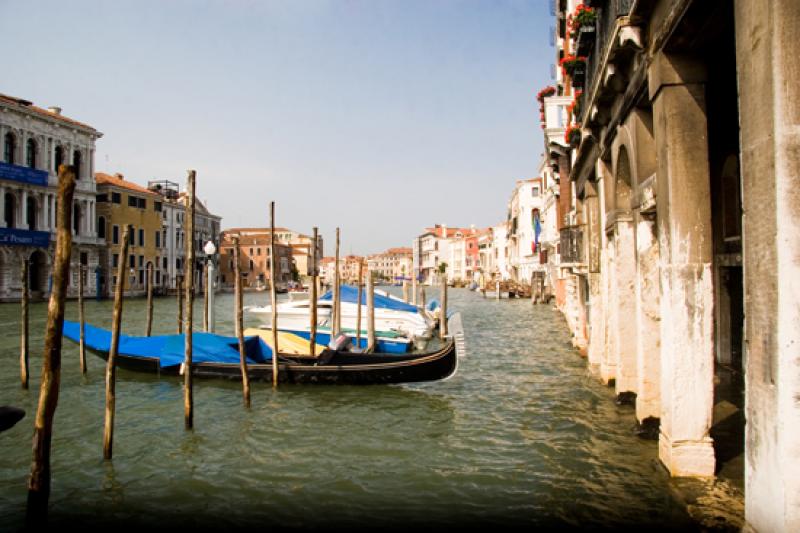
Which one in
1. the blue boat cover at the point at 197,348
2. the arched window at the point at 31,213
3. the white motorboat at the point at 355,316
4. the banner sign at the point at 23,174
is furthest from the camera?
the arched window at the point at 31,213

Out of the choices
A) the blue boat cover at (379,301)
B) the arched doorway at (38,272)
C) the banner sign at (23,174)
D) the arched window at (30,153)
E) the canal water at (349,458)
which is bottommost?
the canal water at (349,458)

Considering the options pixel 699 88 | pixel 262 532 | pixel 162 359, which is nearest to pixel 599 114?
pixel 699 88

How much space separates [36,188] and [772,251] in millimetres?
31071

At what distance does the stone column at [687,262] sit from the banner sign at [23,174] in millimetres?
28639

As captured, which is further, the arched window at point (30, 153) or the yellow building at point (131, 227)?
the yellow building at point (131, 227)

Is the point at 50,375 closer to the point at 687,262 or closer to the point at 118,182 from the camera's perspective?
the point at 687,262

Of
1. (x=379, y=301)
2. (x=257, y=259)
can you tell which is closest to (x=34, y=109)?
(x=379, y=301)

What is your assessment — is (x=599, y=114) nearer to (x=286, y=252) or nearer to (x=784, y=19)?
(x=784, y=19)

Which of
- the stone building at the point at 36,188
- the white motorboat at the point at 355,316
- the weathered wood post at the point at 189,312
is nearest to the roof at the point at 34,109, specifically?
the stone building at the point at 36,188

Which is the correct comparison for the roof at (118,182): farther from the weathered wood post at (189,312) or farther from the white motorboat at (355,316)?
the weathered wood post at (189,312)

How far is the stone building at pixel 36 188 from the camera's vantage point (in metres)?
26.2

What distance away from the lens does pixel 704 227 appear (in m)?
3.66

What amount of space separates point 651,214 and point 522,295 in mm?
31528

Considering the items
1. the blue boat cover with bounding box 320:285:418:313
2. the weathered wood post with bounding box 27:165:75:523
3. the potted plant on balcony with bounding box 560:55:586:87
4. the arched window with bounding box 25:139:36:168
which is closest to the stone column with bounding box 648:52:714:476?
the weathered wood post with bounding box 27:165:75:523
